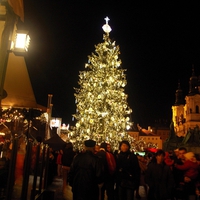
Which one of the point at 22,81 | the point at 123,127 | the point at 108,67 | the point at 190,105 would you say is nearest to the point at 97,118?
the point at 123,127

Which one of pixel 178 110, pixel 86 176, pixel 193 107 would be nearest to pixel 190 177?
pixel 86 176

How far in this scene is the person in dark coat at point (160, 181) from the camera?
6.70 meters

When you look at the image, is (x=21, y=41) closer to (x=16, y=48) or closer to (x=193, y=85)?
(x=16, y=48)

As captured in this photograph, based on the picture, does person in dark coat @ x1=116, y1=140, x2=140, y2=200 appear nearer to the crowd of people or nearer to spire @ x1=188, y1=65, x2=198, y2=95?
the crowd of people

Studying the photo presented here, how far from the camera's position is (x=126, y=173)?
671 centimetres

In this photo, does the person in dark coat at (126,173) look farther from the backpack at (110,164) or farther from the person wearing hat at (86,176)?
the person wearing hat at (86,176)

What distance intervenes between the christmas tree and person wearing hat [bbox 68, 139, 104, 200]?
1612 cm

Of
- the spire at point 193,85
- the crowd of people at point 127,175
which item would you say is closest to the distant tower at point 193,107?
the spire at point 193,85

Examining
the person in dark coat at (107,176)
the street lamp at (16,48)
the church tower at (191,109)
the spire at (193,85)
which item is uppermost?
the spire at (193,85)

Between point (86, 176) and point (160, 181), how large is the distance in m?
2.41

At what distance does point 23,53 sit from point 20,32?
827 millimetres

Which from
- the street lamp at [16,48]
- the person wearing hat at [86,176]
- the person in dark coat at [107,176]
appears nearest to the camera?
the person wearing hat at [86,176]

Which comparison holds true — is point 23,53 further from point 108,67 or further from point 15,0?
point 108,67

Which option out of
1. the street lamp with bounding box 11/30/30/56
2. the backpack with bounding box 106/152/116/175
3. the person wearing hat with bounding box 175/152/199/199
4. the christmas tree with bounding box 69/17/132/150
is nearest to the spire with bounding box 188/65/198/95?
the christmas tree with bounding box 69/17/132/150
